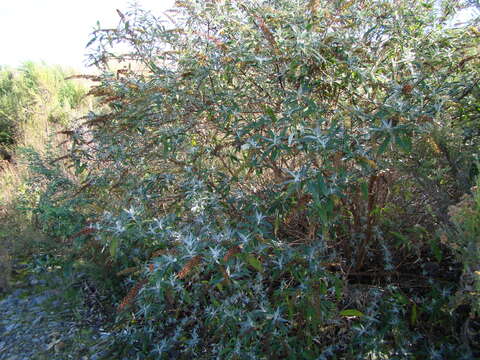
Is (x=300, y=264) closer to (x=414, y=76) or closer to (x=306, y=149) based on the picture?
(x=306, y=149)

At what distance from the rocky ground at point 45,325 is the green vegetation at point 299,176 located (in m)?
0.30

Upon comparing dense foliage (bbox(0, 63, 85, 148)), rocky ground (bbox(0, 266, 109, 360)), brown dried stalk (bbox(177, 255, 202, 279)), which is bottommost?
rocky ground (bbox(0, 266, 109, 360))

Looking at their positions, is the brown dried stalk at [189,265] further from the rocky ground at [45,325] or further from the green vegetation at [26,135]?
the green vegetation at [26,135]

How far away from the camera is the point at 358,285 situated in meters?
2.53

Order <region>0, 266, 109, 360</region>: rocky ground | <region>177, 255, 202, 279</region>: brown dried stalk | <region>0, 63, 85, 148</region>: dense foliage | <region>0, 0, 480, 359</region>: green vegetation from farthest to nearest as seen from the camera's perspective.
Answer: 1. <region>0, 63, 85, 148</region>: dense foliage
2. <region>0, 266, 109, 360</region>: rocky ground
3. <region>0, 0, 480, 359</region>: green vegetation
4. <region>177, 255, 202, 279</region>: brown dried stalk

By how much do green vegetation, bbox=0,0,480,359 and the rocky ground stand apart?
0.30 metres

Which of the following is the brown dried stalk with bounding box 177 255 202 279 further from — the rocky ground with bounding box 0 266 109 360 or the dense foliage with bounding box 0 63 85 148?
the dense foliage with bounding box 0 63 85 148

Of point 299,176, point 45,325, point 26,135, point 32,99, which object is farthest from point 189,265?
point 32,99

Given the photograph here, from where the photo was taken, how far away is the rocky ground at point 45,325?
302 centimetres

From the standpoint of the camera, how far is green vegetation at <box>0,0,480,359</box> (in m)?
1.98

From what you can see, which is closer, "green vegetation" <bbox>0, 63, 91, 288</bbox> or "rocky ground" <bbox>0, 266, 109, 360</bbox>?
"rocky ground" <bbox>0, 266, 109, 360</bbox>

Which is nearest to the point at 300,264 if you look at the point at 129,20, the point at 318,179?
the point at 318,179

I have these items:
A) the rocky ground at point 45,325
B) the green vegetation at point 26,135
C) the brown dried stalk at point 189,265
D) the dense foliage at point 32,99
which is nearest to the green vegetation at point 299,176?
the brown dried stalk at point 189,265

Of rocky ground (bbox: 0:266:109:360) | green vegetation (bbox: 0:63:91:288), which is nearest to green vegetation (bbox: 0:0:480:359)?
rocky ground (bbox: 0:266:109:360)
